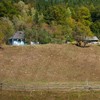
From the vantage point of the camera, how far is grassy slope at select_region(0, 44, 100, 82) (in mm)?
46188

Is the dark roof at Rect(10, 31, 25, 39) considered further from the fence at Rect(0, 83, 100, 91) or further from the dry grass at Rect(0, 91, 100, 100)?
the dry grass at Rect(0, 91, 100, 100)

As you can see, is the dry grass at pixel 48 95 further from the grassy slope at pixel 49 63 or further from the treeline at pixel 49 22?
the treeline at pixel 49 22

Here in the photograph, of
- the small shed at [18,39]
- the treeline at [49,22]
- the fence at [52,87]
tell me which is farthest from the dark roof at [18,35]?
the fence at [52,87]

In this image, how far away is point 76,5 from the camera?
305ft

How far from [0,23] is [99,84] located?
33.1 metres

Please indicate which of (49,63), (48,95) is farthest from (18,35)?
(48,95)

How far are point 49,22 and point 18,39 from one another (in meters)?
11.3

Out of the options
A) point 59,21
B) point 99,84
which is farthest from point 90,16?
point 99,84

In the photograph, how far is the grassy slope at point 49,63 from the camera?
46.2m

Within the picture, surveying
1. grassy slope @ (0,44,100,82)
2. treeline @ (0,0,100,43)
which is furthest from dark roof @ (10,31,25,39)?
grassy slope @ (0,44,100,82)

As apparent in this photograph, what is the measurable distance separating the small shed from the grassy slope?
12143mm

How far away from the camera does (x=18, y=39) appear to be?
68062 mm

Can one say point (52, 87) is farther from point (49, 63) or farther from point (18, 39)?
point (18, 39)

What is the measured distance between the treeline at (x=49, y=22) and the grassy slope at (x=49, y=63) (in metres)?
7.64
